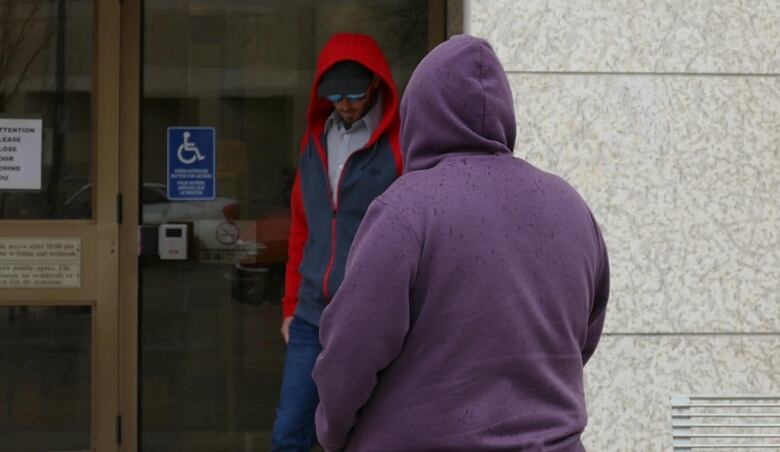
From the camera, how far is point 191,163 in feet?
16.6

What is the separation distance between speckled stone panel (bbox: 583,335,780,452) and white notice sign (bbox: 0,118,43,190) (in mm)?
2458

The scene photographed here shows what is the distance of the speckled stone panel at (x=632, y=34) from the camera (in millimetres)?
4320

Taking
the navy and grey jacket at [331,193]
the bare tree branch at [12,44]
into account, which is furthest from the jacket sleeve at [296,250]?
the bare tree branch at [12,44]

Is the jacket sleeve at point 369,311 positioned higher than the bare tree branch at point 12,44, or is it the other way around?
the bare tree branch at point 12,44

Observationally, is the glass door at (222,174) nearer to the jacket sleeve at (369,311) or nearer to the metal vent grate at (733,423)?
the metal vent grate at (733,423)

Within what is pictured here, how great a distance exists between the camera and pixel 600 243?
2.50 metres

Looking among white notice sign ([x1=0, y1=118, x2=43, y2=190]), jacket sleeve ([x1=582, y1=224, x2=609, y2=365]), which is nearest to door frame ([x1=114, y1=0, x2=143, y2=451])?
white notice sign ([x1=0, y1=118, x2=43, y2=190])

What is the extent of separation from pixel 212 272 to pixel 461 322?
2954 mm

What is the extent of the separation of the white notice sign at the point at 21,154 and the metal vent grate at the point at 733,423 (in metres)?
2.82

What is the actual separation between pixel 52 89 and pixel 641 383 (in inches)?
106

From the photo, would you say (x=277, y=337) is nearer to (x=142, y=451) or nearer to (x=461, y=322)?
(x=142, y=451)

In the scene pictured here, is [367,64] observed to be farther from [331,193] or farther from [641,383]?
[641,383]

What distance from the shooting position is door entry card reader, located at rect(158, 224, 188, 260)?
4973mm

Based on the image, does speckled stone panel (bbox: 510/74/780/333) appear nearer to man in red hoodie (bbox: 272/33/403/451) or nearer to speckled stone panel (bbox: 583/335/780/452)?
speckled stone panel (bbox: 583/335/780/452)
